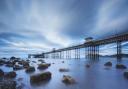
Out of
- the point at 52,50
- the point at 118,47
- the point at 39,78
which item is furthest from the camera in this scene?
the point at 52,50

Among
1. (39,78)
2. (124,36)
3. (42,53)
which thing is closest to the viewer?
(39,78)

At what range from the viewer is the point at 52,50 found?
121 meters

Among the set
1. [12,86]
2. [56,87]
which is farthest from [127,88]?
[12,86]

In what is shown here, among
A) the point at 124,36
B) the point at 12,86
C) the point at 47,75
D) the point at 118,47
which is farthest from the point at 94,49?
the point at 12,86

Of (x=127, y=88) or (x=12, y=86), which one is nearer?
(x=12, y=86)

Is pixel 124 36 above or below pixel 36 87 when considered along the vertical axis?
above

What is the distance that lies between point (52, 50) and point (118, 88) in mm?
113189

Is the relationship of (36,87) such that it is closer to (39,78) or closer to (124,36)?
(39,78)

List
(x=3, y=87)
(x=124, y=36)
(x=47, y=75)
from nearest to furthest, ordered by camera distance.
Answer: (x=3, y=87), (x=47, y=75), (x=124, y=36)

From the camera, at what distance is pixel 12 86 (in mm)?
6656

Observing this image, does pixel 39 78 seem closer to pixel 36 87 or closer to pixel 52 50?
pixel 36 87

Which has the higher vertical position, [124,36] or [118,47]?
[124,36]

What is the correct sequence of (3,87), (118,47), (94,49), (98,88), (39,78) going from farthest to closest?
1. (94,49)
2. (118,47)
3. (39,78)
4. (98,88)
5. (3,87)

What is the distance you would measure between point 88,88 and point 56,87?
216 cm
